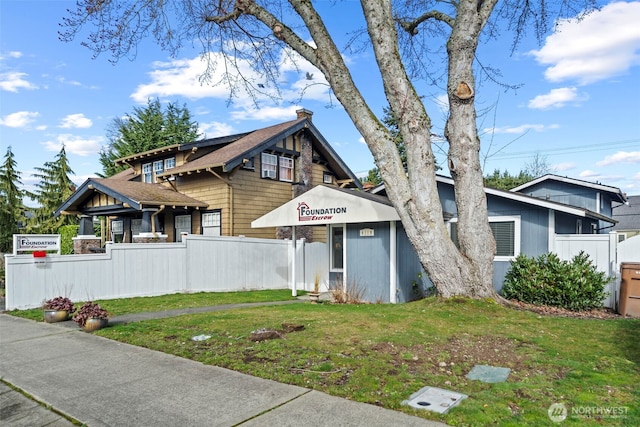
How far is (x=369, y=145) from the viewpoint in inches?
336

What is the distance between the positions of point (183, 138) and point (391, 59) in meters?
29.3

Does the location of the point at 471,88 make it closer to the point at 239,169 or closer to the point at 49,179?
the point at 239,169

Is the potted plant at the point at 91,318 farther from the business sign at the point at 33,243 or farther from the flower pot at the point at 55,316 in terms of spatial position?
the business sign at the point at 33,243

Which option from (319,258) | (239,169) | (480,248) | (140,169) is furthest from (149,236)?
(480,248)

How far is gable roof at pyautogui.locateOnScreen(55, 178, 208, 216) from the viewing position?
50.1 ft

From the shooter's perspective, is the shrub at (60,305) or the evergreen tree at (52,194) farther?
the evergreen tree at (52,194)

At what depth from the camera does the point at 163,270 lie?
13.1m

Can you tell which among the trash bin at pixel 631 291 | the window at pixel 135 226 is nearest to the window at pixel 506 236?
the trash bin at pixel 631 291

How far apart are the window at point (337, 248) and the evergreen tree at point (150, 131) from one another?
24012 mm

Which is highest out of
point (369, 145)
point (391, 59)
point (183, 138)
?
point (183, 138)

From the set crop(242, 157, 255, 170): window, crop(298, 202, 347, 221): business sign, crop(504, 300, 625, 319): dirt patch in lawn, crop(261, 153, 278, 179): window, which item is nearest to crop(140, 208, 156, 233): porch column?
crop(242, 157, 255, 170): window

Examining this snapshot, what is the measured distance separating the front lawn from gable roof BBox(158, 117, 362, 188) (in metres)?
8.82

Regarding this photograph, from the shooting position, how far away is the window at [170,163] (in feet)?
65.0

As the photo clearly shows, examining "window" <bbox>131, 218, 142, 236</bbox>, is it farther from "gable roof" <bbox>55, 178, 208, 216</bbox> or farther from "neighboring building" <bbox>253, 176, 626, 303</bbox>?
"neighboring building" <bbox>253, 176, 626, 303</bbox>
